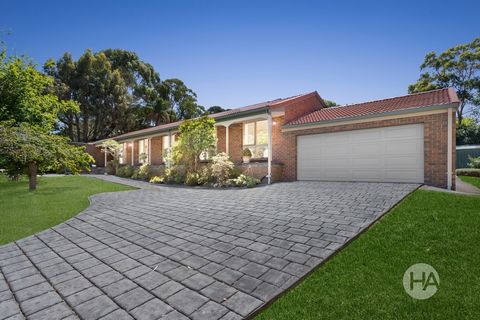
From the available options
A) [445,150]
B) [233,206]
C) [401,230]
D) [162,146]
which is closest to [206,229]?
[233,206]

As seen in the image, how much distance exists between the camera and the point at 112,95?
3000cm

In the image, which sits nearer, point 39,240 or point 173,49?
point 39,240

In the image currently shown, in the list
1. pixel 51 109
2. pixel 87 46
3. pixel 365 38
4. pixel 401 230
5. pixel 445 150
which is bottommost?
pixel 401 230

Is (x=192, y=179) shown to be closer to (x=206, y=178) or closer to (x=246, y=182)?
(x=206, y=178)

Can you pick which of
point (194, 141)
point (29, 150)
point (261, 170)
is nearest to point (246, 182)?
point (261, 170)

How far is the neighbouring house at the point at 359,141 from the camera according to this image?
28.1ft

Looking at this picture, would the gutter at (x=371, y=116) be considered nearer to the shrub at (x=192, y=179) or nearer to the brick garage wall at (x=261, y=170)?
the brick garage wall at (x=261, y=170)

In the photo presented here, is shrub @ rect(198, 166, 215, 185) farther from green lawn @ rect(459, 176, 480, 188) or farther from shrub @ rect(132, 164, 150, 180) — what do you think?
green lawn @ rect(459, 176, 480, 188)

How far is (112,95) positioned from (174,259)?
105ft

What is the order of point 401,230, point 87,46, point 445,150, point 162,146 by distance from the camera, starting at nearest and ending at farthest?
point 401,230
point 445,150
point 162,146
point 87,46

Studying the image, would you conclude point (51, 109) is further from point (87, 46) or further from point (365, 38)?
point (87, 46)

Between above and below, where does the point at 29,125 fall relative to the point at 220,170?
above

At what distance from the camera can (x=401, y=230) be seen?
4164 millimetres

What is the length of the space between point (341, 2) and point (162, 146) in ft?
52.7
